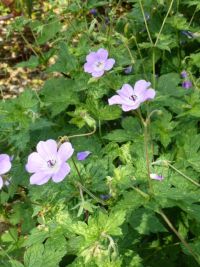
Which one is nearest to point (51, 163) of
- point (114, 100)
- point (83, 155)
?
point (114, 100)

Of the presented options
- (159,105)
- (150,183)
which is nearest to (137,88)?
(150,183)

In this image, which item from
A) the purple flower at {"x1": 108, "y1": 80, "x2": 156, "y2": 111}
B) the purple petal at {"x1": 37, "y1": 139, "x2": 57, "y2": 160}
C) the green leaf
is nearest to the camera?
the purple petal at {"x1": 37, "y1": 139, "x2": 57, "y2": 160}

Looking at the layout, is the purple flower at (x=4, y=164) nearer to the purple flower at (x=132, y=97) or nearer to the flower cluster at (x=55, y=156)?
the flower cluster at (x=55, y=156)

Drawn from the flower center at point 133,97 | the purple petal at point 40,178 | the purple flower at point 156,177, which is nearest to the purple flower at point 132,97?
the flower center at point 133,97

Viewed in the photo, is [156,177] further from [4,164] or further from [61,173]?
[4,164]

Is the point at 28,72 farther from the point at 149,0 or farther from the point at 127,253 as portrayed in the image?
the point at 127,253

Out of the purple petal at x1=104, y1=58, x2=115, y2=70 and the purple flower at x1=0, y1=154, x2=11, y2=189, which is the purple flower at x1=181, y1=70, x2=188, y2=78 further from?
the purple flower at x1=0, y1=154, x2=11, y2=189

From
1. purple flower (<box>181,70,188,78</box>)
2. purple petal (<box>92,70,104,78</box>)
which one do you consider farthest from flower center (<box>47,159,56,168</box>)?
purple flower (<box>181,70,188,78</box>)
